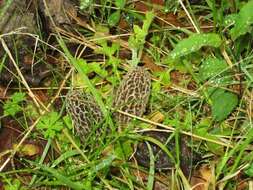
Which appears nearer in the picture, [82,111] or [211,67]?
[82,111]

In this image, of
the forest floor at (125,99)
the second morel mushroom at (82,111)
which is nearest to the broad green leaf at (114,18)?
the forest floor at (125,99)

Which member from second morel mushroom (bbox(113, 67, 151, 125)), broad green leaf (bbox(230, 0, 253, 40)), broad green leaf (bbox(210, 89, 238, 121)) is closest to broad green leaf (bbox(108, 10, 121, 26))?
second morel mushroom (bbox(113, 67, 151, 125))

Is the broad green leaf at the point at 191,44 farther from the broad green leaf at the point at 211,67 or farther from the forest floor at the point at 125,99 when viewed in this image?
the broad green leaf at the point at 211,67

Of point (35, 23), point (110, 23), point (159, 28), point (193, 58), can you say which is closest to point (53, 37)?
point (35, 23)

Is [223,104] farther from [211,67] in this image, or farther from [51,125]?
[51,125]

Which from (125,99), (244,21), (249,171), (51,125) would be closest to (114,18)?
(125,99)

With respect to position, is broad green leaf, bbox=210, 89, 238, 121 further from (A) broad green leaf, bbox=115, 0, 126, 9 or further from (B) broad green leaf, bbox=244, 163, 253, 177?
(A) broad green leaf, bbox=115, 0, 126, 9

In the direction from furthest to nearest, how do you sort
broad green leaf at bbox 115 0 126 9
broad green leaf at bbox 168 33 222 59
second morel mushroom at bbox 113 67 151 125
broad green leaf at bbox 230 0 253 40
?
1. broad green leaf at bbox 115 0 126 9
2. second morel mushroom at bbox 113 67 151 125
3. broad green leaf at bbox 168 33 222 59
4. broad green leaf at bbox 230 0 253 40
